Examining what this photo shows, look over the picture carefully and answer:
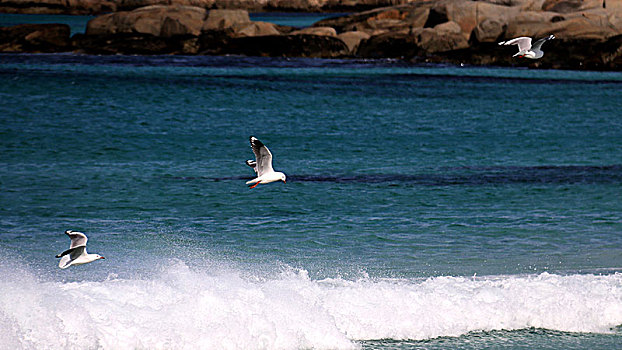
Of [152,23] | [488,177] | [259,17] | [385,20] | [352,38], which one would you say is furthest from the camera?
[259,17]

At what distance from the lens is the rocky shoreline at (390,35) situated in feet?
201

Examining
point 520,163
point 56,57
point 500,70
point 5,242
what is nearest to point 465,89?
point 500,70

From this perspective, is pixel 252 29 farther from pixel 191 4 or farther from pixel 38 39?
pixel 191 4

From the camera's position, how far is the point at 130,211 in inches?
884

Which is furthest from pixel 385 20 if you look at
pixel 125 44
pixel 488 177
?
pixel 488 177

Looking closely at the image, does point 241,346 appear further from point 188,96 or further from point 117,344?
point 188,96

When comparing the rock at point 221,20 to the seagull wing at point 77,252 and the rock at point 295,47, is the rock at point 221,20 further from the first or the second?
the seagull wing at point 77,252

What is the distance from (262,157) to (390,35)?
5375 cm

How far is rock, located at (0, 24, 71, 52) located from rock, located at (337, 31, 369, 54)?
66.6 ft

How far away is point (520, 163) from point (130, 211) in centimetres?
1377

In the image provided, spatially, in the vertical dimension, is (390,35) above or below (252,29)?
below

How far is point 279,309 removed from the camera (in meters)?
13.9

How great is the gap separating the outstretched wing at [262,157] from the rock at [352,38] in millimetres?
52959

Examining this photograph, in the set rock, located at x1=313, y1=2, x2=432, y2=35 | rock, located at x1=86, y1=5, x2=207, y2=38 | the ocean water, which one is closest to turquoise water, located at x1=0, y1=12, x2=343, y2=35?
rock, located at x1=313, y1=2, x2=432, y2=35
